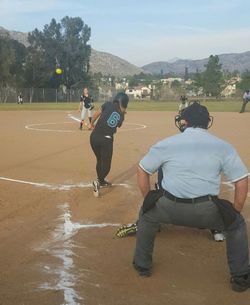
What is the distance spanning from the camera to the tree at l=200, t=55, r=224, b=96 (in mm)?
94938

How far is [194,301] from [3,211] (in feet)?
11.9

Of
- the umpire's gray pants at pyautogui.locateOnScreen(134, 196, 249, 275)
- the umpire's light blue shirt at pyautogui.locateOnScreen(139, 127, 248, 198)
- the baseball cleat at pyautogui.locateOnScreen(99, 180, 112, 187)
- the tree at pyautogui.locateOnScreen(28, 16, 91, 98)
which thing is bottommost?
the baseball cleat at pyautogui.locateOnScreen(99, 180, 112, 187)

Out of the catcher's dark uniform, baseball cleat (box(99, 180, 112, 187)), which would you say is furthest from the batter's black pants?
baseball cleat (box(99, 180, 112, 187))

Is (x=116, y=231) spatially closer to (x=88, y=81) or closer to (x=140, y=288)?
(x=140, y=288)

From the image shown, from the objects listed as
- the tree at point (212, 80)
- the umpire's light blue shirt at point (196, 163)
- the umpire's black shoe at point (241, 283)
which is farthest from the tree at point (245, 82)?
the umpire's black shoe at point (241, 283)

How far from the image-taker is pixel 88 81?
8594cm

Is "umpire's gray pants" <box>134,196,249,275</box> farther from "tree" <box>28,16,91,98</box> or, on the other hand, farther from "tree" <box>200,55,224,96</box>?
"tree" <box>200,55,224,96</box>

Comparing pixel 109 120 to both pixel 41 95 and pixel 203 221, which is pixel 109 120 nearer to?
pixel 203 221

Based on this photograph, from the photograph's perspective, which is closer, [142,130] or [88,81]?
[142,130]

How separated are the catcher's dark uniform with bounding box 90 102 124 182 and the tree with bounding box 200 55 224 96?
292ft

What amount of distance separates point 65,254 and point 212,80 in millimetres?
92331

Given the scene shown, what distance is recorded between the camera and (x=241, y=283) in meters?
4.41

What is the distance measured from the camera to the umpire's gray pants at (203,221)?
14.6 feet

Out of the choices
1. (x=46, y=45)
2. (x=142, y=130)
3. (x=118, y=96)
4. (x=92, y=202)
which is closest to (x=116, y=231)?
(x=92, y=202)
